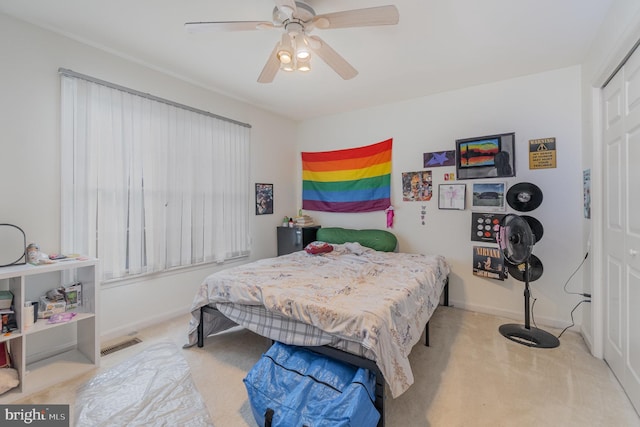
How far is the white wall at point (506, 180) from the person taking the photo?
109 inches

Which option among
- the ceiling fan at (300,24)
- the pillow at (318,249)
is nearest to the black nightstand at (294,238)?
the pillow at (318,249)

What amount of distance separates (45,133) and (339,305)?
2651 millimetres

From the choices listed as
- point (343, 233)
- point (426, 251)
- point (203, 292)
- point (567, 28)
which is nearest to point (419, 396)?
point (203, 292)

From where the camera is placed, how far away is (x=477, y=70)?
2.86 metres

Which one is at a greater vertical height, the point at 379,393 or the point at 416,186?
the point at 416,186

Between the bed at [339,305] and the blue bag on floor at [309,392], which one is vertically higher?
the bed at [339,305]

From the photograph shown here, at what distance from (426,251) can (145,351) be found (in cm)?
316

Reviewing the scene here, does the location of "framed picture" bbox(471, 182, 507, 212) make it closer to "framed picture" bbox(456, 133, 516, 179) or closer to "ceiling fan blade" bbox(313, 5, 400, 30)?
"framed picture" bbox(456, 133, 516, 179)

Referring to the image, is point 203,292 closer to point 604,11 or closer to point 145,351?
point 145,351

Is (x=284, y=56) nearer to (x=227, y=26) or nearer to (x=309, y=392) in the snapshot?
(x=227, y=26)

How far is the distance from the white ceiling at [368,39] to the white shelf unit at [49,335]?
1860 millimetres

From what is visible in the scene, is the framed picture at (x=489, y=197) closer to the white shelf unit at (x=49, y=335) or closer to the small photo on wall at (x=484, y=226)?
the small photo on wall at (x=484, y=226)

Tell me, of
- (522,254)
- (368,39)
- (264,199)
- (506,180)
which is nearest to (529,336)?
(522,254)

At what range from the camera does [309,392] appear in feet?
4.81
